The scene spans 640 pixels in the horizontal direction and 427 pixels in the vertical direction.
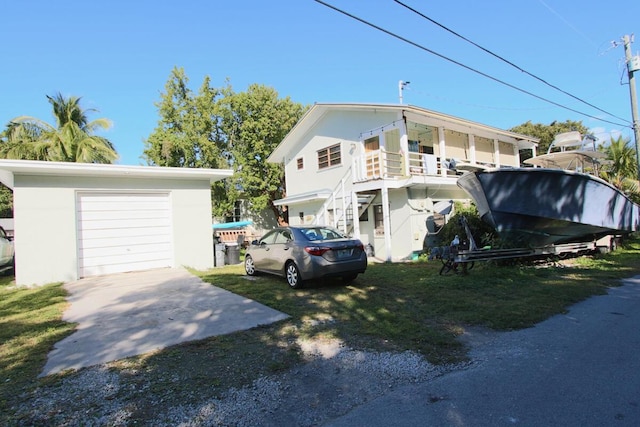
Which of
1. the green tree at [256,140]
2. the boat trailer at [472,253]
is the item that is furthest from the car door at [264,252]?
the green tree at [256,140]

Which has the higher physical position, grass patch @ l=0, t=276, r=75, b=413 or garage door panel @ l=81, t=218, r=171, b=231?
garage door panel @ l=81, t=218, r=171, b=231

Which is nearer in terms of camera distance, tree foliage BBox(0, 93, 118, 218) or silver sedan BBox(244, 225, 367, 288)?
silver sedan BBox(244, 225, 367, 288)

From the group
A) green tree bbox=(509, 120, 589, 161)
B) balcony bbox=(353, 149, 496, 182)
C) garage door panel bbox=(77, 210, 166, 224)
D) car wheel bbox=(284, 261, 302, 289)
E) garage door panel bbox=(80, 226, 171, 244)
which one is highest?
green tree bbox=(509, 120, 589, 161)

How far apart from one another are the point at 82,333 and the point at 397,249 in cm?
1212

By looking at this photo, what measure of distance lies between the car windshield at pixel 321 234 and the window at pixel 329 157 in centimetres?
990

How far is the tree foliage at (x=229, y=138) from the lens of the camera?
2495cm

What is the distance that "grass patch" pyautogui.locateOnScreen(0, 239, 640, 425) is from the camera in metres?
3.91

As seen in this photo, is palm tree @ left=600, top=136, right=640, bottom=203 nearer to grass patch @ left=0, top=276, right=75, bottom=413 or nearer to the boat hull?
the boat hull

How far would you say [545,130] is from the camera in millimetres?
37250

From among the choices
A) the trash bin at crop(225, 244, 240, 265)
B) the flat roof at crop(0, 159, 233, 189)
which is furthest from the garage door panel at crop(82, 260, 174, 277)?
the flat roof at crop(0, 159, 233, 189)

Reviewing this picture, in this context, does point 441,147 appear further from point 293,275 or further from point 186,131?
point 186,131

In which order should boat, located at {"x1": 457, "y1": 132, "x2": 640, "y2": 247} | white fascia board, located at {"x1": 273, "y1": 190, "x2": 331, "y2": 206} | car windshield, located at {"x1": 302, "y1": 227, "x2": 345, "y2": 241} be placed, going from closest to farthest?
car windshield, located at {"x1": 302, "y1": 227, "x2": 345, "y2": 241} → boat, located at {"x1": 457, "y1": 132, "x2": 640, "y2": 247} → white fascia board, located at {"x1": 273, "y1": 190, "x2": 331, "y2": 206}

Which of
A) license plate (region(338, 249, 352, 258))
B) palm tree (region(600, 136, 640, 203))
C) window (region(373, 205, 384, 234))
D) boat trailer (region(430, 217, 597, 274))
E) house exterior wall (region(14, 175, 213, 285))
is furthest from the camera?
palm tree (region(600, 136, 640, 203))

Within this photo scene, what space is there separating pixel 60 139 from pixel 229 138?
999cm
